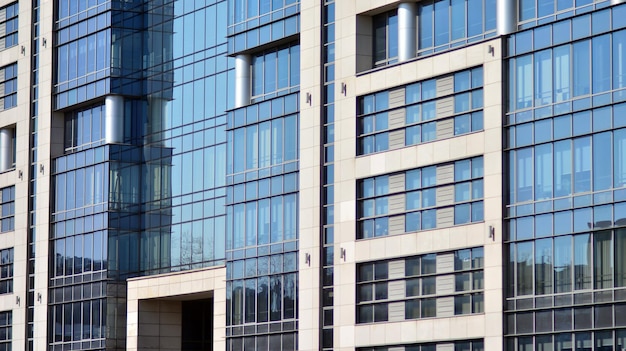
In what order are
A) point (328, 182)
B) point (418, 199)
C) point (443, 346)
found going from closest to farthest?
point (443, 346), point (418, 199), point (328, 182)

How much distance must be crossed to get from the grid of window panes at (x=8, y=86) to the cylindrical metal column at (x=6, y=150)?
1.33 m

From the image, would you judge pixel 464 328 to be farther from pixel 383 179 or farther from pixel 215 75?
pixel 215 75

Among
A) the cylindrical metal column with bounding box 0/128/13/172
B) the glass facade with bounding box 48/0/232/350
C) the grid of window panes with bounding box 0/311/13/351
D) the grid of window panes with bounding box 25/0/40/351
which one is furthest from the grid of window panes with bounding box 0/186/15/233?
the grid of window panes with bounding box 0/311/13/351

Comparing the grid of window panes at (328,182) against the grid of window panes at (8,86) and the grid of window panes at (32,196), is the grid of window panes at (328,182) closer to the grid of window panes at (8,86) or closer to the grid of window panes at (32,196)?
the grid of window panes at (32,196)

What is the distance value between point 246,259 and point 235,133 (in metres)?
5.06

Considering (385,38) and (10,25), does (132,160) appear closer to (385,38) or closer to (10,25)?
(10,25)

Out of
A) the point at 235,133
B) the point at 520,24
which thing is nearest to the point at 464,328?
the point at 520,24

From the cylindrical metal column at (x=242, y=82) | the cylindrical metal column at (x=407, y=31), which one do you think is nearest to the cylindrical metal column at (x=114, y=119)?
the cylindrical metal column at (x=242, y=82)

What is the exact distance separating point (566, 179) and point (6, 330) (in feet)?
119

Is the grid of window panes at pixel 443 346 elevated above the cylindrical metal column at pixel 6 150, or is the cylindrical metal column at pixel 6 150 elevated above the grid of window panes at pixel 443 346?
the cylindrical metal column at pixel 6 150

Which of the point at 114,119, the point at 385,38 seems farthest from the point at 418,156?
the point at 114,119

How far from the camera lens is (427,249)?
51.0 m

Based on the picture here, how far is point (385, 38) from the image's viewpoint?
180 feet

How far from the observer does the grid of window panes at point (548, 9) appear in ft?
155
